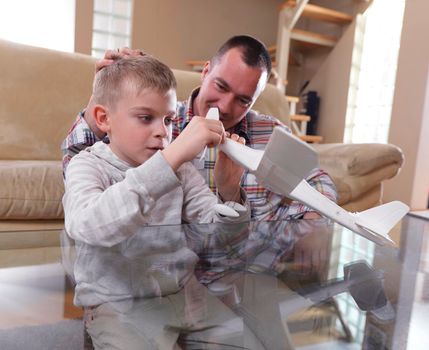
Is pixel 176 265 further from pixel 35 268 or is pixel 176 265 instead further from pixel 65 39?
pixel 65 39

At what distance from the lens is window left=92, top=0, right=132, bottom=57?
3.05m

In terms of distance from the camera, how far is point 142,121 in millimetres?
662

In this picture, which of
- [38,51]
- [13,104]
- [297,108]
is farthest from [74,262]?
[297,108]

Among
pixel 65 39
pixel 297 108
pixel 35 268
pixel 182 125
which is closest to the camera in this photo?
pixel 35 268

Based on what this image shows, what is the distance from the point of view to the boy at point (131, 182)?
48cm

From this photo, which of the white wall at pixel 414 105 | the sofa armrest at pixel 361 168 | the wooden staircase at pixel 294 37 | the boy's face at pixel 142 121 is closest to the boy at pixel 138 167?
the boy's face at pixel 142 121

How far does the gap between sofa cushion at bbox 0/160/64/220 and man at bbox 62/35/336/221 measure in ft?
0.71

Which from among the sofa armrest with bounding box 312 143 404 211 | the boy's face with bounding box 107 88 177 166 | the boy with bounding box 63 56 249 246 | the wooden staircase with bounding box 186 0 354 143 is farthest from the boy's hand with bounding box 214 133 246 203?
the wooden staircase with bounding box 186 0 354 143

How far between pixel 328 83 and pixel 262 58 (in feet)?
9.42

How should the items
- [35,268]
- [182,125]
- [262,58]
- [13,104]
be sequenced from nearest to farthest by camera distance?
[35,268], [262,58], [182,125], [13,104]

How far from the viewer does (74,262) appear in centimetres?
54

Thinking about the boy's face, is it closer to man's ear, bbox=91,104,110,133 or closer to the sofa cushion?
man's ear, bbox=91,104,110,133

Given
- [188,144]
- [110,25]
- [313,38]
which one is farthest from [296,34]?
[188,144]

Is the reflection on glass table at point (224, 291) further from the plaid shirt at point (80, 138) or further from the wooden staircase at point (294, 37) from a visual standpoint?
the wooden staircase at point (294, 37)
